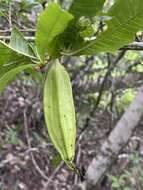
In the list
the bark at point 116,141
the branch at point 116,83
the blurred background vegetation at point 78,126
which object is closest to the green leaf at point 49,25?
the bark at point 116,141

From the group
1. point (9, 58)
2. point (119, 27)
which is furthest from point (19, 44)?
point (119, 27)

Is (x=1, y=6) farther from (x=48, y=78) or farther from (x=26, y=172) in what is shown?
(x=26, y=172)

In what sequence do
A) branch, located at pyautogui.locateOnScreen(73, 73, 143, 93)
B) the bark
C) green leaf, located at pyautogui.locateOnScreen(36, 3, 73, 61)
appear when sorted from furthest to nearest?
branch, located at pyautogui.locateOnScreen(73, 73, 143, 93) < the bark < green leaf, located at pyautogui.locateOnScreen(36, 3, 73, 61)

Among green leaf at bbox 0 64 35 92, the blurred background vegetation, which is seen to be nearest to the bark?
the blurred background vegetation

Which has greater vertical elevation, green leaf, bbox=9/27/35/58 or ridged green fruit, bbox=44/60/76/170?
green leaf, bbox=9/27/35/58

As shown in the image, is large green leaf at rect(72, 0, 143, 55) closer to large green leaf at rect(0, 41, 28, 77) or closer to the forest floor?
large green leaf at rect(0, 41, 28, 77)

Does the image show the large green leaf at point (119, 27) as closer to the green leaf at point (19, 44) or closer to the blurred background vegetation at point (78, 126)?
the green leaf at point (19, 44)

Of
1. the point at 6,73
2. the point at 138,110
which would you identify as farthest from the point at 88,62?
the point at 6,73
